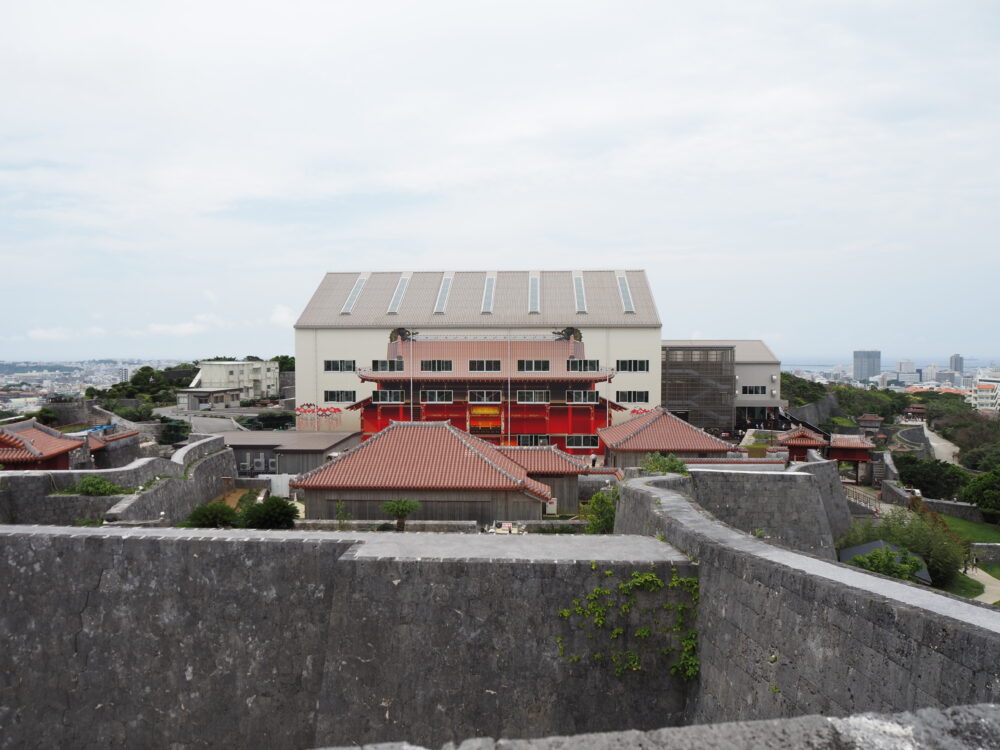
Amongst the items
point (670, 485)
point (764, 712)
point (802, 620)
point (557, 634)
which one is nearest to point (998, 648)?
point (802, 620)

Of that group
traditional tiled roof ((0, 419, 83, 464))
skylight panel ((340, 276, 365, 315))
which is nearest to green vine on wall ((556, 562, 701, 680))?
traditional tiled roof ((0, 419, 83, 464))

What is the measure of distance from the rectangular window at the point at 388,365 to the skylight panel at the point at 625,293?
54.8ft

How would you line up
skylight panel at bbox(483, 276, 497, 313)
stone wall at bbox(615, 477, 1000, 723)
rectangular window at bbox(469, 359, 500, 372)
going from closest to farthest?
stone wall at bbox(615, 477, 1000, 723) → rectangular window at bbox(469, 359, 500, 372) → skylight panel at bbox(483, 276, 497, 313)

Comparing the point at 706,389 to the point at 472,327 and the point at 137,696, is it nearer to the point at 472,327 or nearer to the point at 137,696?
the point at 472,327

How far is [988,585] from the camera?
18.8m

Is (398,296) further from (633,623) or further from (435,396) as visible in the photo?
(633,623)

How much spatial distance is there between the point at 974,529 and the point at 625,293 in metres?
25.3

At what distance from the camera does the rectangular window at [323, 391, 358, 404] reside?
44.3m

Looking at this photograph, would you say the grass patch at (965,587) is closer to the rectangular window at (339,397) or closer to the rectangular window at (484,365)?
the rectangular window at (484,365)

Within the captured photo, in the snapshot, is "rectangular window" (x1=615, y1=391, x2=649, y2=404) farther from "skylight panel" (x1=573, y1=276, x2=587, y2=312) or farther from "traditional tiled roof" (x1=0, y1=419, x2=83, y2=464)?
"traditional tiled roof" (x1=0, y1=419, x2=83, y2=464)

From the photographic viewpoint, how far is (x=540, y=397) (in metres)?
35.9

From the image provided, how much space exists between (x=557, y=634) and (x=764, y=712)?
1.95 m

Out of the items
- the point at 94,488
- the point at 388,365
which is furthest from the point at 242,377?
the point at 94,488

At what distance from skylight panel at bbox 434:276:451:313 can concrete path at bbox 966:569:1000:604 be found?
1320 inches
